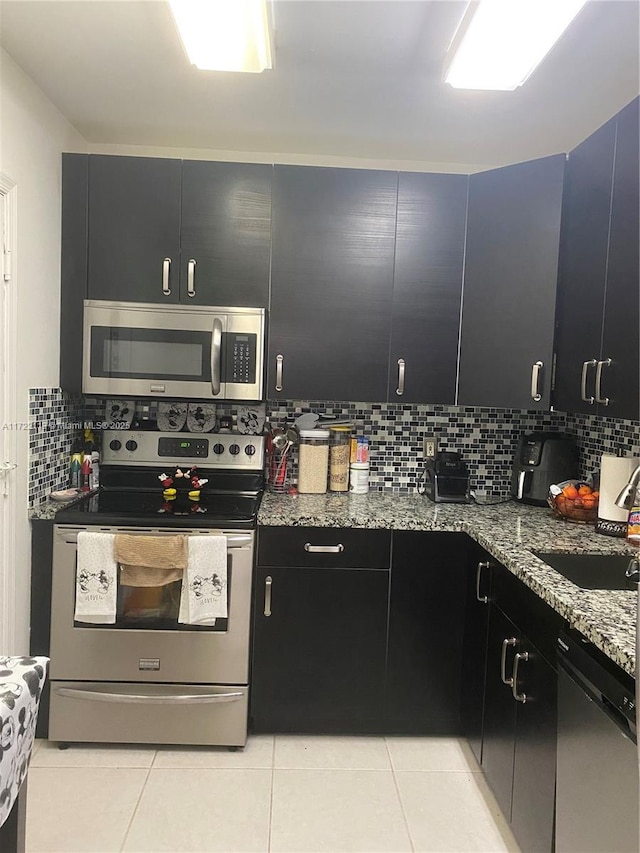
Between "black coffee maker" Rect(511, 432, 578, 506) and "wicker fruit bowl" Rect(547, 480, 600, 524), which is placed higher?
"black coffee maker" Rect(511, 432, 578, 506)

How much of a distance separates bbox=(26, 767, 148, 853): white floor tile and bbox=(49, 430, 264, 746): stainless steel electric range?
154 millimetres

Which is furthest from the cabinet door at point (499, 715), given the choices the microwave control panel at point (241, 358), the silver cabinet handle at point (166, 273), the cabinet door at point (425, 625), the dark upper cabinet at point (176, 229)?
the silver cabinet handle at point (166, 273)

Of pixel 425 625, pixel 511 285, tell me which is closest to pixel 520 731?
pixel 425 625

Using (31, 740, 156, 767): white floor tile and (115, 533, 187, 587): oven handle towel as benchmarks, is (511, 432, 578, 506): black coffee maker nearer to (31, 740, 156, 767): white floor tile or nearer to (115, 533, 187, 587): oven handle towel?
(115, 533, 187, 587): oven handle towel

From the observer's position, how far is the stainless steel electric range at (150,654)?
232 cm

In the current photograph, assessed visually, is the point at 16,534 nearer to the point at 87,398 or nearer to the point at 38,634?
the point at 38,634

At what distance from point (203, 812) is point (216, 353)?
167 cm

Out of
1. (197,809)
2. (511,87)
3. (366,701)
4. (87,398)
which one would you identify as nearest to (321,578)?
(366,701)

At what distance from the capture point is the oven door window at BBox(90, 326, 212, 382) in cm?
259

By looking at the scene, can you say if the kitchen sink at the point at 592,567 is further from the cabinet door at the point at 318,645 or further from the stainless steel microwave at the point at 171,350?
the stainless steel microwave at the point at 171,350

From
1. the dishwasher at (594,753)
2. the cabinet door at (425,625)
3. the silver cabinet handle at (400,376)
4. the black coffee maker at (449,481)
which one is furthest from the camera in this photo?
the black coffee maker at (449,481)

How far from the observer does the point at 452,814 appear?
80.9 inches

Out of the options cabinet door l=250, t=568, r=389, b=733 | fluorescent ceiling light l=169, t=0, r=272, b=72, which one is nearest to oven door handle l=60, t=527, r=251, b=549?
cabinet door l=250, t=568, r=389, b=733

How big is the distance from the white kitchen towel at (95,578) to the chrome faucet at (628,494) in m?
1.71
